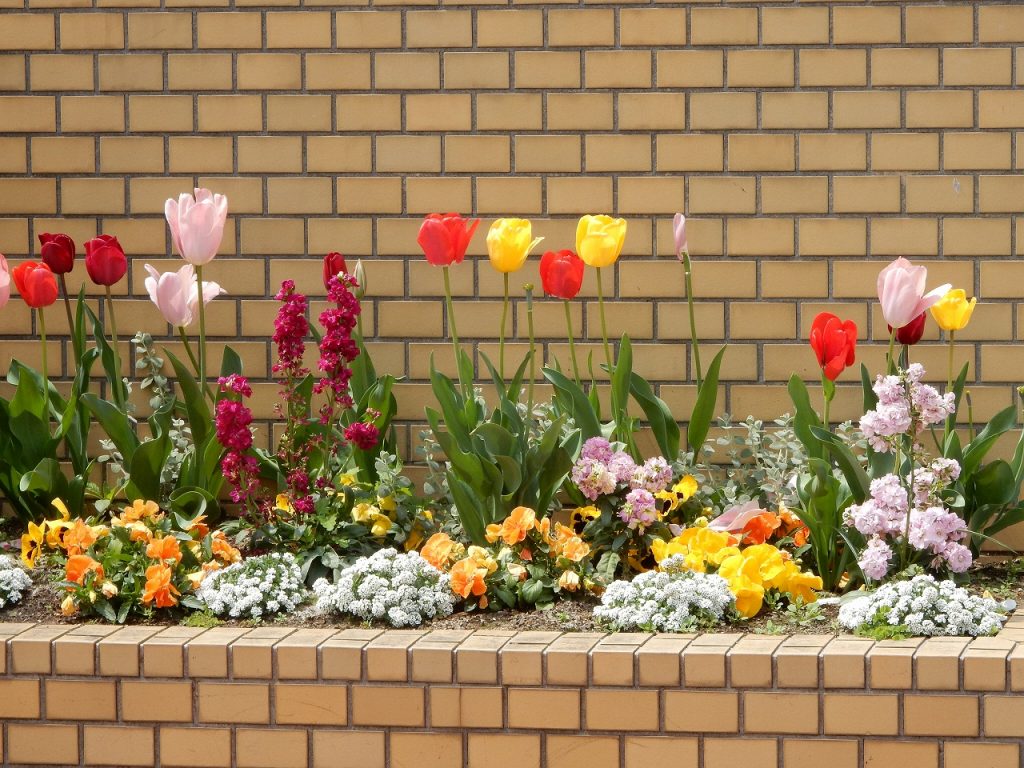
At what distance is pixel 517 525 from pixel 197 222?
44.4 inches

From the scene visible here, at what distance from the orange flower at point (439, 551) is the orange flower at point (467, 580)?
14cm

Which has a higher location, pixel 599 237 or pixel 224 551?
pixel 599 237

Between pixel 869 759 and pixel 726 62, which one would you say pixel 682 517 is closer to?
pixel 869 759

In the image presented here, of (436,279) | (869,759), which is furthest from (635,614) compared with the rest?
(436,279)

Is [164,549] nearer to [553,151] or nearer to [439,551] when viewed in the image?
[439,551]

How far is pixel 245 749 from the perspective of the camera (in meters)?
2.43

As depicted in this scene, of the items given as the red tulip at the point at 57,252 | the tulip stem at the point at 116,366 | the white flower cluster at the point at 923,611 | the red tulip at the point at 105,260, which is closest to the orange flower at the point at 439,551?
the white flower cluster at the point at 923,611

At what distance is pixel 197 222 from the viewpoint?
3.02 meters

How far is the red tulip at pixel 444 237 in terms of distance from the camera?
9.57 feet

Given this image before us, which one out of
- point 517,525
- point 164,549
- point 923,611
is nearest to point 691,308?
point 517,525

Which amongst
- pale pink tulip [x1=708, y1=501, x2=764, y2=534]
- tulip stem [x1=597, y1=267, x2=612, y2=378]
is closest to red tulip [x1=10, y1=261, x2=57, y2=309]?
tulip stem [x1=597, y1=267, x2=612, y2=378]

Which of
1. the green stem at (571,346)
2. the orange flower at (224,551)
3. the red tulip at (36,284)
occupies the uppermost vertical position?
the red tulip at (36,284)

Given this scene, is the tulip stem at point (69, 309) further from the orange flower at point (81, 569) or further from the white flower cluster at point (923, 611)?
the white flower cluster at point (923, 611)

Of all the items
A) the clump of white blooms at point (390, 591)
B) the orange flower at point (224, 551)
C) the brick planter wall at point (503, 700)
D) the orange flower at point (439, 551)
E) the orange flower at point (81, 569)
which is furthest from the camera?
the orange flower at point (224, 551)
